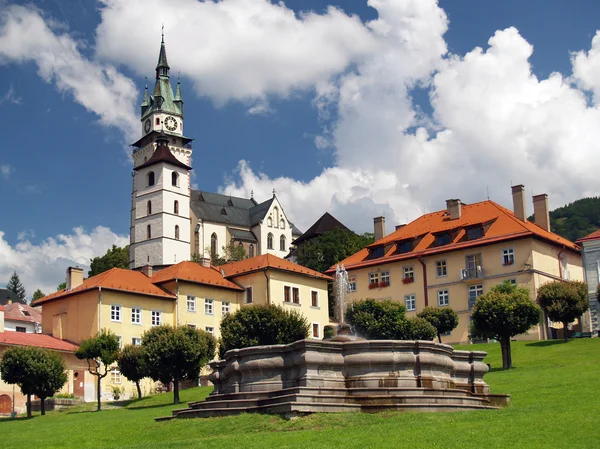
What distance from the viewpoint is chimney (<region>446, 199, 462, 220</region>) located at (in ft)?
240

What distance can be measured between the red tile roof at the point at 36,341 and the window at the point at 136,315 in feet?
16.0

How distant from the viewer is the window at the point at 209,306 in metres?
68.1

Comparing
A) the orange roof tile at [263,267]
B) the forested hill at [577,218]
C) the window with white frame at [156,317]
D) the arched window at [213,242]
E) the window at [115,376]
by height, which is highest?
the forested hill at [577,218]

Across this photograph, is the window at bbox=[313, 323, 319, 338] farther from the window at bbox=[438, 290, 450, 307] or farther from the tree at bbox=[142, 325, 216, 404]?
the tree at bbox=[142, 325, 216, 404]

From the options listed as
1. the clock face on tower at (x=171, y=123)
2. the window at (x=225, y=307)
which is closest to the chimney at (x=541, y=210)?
the window at (x=225, y=307)

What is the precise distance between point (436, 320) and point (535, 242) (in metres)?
13.2

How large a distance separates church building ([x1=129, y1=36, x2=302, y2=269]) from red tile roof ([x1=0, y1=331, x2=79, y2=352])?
52111 millimetres

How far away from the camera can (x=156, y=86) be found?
146000 millimetres

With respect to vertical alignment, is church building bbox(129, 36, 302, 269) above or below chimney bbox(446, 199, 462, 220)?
above

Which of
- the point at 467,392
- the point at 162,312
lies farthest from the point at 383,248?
the point at 467,392

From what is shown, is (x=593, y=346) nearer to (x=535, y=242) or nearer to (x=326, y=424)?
(x=535, y=242)

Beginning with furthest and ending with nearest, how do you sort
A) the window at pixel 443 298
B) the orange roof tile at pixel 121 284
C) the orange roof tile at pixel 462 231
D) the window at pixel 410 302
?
the window at pixel 410 302 → the window at pixel 443 298 → the orange roof tile at pixel 462 231 → the orange roof tile at pixel 121 284

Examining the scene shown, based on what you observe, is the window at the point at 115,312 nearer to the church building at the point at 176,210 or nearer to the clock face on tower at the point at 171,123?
the church building at the point at 176,210

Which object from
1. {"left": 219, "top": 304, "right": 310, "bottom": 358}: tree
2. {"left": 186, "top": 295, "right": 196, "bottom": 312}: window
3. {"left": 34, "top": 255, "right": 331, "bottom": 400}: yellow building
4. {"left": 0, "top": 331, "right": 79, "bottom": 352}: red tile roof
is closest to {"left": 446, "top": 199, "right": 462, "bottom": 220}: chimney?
{"left": 34, "top": 255, "right": 331, "bottom": 400}: yellow building
